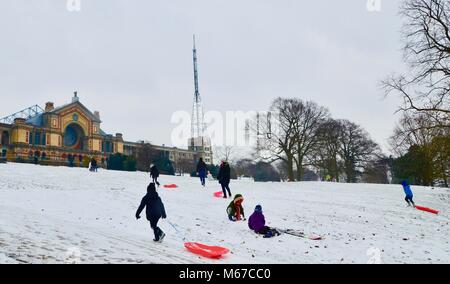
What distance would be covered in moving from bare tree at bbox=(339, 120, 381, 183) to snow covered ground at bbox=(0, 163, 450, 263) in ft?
121

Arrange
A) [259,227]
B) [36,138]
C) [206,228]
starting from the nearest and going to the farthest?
[259,227] → [206,228] → [36,138]

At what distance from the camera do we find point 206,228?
47.0ft

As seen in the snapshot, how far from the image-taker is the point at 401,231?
15.6 m

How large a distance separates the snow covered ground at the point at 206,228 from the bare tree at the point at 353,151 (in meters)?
36.9

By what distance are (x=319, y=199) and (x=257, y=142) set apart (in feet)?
103

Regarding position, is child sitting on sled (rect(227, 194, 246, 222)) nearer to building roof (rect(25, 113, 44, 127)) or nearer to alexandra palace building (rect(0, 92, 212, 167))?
alexandra palace building (rect(0, 92, 212, 167))

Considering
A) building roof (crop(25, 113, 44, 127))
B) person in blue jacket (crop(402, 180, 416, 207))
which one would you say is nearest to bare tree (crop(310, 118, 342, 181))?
person in blue jacket (crop(402, 180, 416, 207))

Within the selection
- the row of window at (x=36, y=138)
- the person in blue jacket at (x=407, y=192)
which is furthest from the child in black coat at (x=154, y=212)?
the row of window at (x=36, y=138)

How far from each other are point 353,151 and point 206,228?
5265cm

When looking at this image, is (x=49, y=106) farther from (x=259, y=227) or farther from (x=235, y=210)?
(x=259, y=227)

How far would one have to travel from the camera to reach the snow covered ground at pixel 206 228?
968 centimetres

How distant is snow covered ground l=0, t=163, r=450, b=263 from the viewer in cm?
968

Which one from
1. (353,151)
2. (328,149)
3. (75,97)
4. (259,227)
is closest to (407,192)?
(259,227)

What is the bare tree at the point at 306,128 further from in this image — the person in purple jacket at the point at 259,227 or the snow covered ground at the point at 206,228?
the person in purple jacket at the point at 259,227
